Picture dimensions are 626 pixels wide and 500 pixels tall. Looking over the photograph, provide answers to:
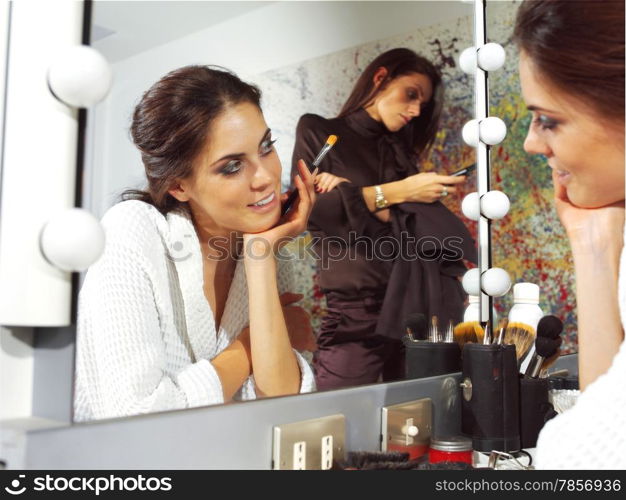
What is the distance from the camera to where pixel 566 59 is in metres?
0.85

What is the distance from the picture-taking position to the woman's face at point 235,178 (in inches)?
29.6

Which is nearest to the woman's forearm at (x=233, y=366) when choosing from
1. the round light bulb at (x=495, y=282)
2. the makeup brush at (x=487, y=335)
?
the makeup brush at (x=487, y=335)

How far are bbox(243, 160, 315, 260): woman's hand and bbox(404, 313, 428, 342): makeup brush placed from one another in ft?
0.95

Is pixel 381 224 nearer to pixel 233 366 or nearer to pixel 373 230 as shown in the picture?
pixel 373 230

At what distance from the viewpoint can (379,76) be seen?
1022 mm

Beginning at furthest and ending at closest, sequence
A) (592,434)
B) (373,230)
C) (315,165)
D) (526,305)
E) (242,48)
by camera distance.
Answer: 1. (526,305)
2. (373,230)
3. (315,165)
4. (242,48)
5. (592,434)

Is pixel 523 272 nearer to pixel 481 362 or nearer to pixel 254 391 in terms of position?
pixel 481 362

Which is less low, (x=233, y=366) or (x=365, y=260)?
(x=365, y=260)

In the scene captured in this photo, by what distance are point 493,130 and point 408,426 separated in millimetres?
592

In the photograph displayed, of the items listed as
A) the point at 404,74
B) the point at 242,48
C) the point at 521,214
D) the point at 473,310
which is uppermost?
the point at 404,74

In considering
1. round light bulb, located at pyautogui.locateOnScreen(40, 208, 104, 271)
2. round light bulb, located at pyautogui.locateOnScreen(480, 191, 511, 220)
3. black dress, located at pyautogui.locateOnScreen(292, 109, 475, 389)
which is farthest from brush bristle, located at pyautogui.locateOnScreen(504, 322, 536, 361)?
round light bulb, located at pyautogui.locateOnScreen(40, 208, 104, 271)

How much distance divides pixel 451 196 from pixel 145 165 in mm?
647

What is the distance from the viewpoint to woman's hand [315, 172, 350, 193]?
91cm

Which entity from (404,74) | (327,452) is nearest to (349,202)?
(404,74)
